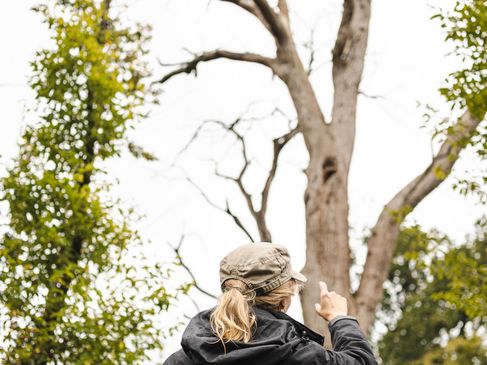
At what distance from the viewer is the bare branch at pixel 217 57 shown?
32.2 feet

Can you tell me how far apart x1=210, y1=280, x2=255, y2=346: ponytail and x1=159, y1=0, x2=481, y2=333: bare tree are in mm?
5076


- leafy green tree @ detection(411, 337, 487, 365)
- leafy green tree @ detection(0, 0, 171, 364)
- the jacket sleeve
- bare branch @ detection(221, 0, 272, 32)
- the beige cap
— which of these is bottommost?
the jacket sleeve

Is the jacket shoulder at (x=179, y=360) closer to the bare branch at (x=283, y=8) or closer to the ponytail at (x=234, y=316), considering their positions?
the ponytail at (x=234, y=316)

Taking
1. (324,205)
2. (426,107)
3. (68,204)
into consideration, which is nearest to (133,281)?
(68,204)

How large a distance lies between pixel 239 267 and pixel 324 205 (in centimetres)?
597

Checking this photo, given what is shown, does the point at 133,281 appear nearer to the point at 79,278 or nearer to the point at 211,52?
the point at 79,278

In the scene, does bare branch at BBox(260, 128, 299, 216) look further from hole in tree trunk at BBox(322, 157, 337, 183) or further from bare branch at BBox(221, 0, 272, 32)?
hole in tree trunk at BBox(322, 157, 337, 183)

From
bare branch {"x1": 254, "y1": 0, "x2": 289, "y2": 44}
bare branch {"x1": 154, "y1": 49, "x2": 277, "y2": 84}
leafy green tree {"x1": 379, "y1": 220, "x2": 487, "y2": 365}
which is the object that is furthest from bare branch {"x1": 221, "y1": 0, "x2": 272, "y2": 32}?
leafy green tree {"x1": 379, "y1": 220, "x2": 487, "y2": 365}

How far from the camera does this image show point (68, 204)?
24.3 feet

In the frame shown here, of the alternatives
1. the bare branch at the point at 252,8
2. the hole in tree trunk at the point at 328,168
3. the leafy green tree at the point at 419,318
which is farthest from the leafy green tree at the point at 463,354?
the hole in tree trunk at the point at 328,168

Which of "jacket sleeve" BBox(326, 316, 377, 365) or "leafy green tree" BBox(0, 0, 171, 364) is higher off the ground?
"leafy green tree" BBox(0, 0, 171, 364)

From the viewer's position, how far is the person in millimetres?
2414

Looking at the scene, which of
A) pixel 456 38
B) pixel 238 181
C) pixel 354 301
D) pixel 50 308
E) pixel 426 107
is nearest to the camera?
pixel 456 38

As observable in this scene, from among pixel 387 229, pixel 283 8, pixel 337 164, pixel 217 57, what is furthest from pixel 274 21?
pixel 387 229
